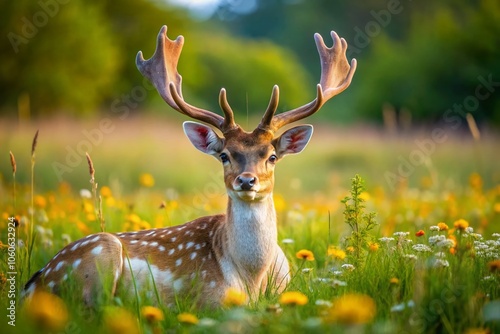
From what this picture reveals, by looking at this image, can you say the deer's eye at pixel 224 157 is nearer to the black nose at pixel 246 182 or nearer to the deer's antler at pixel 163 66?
the black nose at pixel 246 182

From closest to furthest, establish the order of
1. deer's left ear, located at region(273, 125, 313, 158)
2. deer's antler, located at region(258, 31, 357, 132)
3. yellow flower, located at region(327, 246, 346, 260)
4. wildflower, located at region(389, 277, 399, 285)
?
wildflower, located at region(389, 277, 399, 285)
yellow flower, located at region(327, 246, 346, 260)
deer's left ear, located at region(273, 125, 313, 158)
deer's antler, located at region(258, 31, 357, 132)

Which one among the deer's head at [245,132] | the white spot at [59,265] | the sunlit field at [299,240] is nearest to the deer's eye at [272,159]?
the deer's head at [245,132]

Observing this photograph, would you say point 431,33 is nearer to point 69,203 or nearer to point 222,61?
point 222,61

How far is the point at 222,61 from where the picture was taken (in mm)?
43438

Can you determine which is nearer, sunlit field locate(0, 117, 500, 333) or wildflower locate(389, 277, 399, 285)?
sunlit field locate(0, 117, 500, 333)

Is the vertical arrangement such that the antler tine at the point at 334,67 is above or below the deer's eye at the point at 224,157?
above

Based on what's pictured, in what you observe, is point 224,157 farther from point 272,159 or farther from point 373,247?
point 373,247

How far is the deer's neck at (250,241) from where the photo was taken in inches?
185

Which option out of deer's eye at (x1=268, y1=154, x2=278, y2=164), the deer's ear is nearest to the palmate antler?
the deer's ear

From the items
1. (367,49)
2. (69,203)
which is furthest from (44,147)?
(367,49)

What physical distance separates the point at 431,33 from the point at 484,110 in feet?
18.3

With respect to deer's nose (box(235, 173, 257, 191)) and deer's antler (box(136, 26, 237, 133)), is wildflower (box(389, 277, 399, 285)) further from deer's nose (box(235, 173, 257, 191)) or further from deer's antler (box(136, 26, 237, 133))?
deer's antler (box(136, 26, 237, 133))

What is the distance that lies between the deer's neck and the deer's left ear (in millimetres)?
454

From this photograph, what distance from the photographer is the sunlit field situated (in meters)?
3.31
